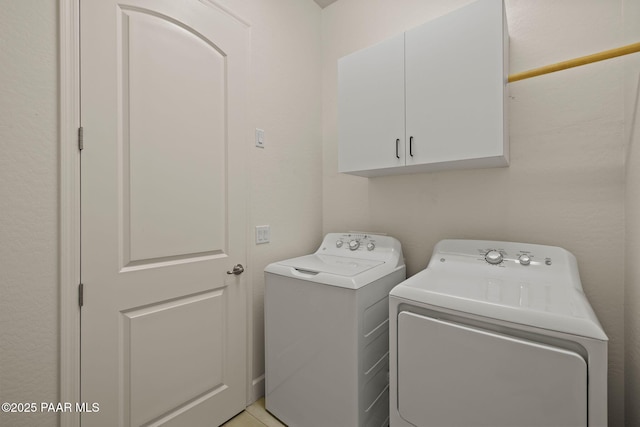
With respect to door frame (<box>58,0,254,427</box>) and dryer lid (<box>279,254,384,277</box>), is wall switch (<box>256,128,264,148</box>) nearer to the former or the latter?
dryer lid (<box>279,254,384,277</box>)

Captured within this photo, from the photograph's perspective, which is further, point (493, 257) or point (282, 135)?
point (282, 135)

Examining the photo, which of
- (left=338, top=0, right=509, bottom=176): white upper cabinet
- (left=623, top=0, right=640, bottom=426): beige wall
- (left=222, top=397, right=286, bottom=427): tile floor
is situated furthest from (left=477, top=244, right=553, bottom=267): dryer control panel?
(left=222, top=397, right=286, bottom=427): tile floor

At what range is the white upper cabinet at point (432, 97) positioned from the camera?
1226 mm

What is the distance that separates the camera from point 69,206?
1.03m

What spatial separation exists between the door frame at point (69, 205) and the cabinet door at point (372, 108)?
1222 millimetres

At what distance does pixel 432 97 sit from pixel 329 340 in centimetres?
127

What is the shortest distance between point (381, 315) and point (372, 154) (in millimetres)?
863

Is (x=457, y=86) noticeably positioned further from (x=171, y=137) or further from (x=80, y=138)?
(x=80, y=138)

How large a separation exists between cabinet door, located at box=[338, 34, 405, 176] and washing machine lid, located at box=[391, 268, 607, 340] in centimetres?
66

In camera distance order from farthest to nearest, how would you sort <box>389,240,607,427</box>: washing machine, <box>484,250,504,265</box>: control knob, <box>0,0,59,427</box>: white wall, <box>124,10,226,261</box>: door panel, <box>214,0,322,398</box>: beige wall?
<box>214,0,322,398</box>: beige wall → <box>484,250,504,265</box>: control knob → <box>124,10,226,261</box>: door panel → <box>0,0,59,427</box>: white wall → <box>389,240,607,427</box>: washing machine

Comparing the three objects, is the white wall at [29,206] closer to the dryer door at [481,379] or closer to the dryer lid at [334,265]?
the dryer lid at [334,265]

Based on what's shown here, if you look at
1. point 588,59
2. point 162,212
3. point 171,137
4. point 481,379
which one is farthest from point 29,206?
point 588,59

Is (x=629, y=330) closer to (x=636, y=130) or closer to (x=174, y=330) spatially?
(x=636, y=130)

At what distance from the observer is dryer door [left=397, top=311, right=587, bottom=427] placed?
0.81m
